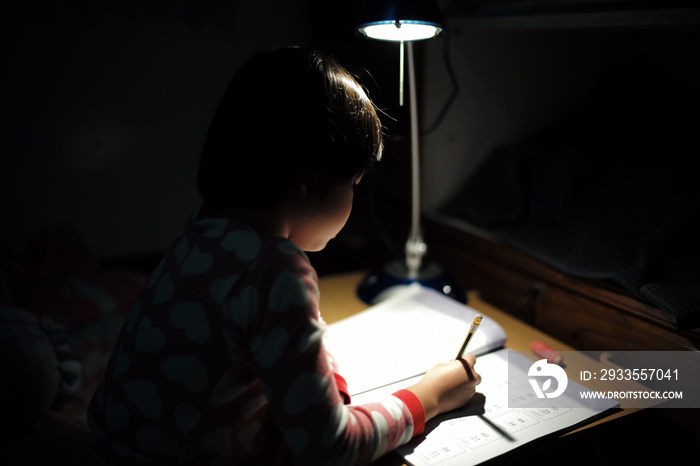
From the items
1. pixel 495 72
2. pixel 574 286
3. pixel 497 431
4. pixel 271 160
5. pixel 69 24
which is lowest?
pixel 497 431

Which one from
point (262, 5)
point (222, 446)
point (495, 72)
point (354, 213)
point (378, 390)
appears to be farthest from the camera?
point (262, 5)

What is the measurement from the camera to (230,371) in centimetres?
61

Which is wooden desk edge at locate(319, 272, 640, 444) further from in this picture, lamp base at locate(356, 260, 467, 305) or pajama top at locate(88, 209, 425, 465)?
pajama top at locate(88, 209, 425, 465)

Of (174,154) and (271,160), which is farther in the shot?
(174,154)

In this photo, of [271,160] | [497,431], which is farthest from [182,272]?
[497,431]

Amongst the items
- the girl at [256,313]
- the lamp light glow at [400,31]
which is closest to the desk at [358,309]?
the girl at [256,313]

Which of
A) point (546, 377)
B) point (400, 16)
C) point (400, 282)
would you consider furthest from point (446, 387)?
point (400, 16)

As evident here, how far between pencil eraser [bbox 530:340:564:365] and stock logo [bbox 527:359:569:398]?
0.06 feet

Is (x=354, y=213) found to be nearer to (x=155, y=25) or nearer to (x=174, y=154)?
(x=174, y=154)

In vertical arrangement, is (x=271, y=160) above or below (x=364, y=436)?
above

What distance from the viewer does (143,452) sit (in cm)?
63

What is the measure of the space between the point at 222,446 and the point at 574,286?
2.37 feet

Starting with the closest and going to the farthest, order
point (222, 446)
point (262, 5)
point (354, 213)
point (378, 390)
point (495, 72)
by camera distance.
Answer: point (222, 446), point (378, 390), point (495, 72), point (354, 213), point (262, 5)

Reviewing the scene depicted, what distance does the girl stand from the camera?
1.88ft
